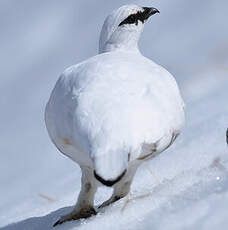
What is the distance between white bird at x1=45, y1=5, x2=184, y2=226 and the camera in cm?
299

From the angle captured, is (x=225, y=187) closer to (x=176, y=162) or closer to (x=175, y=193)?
(x=175, y=193)

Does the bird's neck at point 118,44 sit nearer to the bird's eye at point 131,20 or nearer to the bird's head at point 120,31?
the bird's head at point 120,31

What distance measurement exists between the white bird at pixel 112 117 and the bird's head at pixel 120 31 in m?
0.60

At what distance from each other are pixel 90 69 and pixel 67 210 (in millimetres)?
1096

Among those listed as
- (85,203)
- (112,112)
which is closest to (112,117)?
(112,112)

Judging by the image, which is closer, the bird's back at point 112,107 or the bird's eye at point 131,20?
the bird's back at point 112,107

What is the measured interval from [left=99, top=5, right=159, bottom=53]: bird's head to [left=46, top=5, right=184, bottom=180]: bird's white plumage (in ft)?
2.53

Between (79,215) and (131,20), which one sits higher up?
(131,20)

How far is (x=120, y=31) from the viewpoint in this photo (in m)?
4.68

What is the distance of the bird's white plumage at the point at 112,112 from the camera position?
3.00m

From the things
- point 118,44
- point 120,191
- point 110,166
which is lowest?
point 120,191

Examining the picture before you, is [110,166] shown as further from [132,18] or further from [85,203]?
[132,18]

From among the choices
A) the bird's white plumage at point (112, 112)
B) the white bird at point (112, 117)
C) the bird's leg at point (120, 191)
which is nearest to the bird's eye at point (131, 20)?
the white bird at point (112, 117)

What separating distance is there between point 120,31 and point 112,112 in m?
1.62
